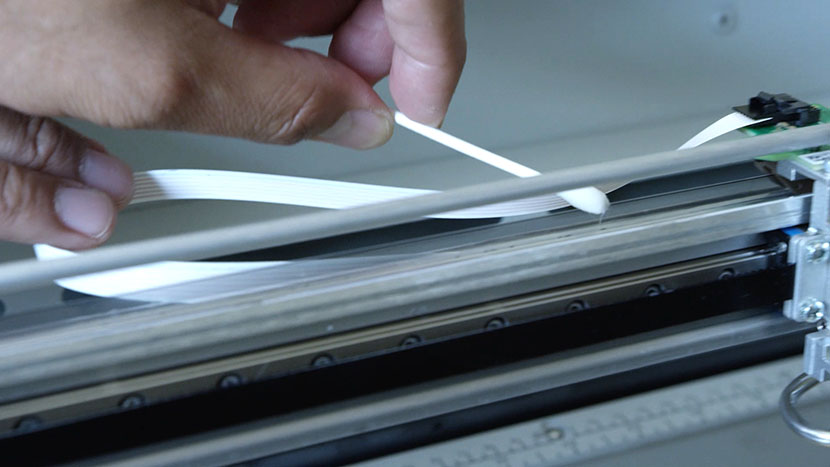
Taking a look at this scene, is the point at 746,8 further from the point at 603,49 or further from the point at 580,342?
the point at 580,342

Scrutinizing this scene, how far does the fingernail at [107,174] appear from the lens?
85cm

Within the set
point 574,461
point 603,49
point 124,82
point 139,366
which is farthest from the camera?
point 603,49

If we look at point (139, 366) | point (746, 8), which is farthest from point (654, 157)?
point (746, 8)

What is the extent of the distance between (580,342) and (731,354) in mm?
269

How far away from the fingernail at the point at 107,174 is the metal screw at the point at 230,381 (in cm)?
24

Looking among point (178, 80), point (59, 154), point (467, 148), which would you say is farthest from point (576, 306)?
point (59, 154)

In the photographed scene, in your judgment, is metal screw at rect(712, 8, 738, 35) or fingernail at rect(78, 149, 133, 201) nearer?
fingernail at rect(78, 149, 133, 201)

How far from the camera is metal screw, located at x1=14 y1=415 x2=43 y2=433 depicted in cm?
72

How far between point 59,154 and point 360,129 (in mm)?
319

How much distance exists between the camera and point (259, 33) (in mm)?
941

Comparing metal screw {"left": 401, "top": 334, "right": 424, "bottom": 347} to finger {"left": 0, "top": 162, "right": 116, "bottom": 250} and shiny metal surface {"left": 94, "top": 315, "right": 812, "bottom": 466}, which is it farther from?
finger {"left": 0, "top": 162, "right": 116, "bottom": 250}

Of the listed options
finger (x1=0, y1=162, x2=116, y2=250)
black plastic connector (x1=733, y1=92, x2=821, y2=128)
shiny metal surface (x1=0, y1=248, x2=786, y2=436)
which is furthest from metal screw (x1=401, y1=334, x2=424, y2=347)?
black plastic connector (x1=733, y1=92, x2=821, y2=128)

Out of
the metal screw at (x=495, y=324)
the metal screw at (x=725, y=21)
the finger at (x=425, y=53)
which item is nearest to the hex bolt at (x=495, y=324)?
the metal screw at (x=495, y=324)

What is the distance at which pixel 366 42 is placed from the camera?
924 millimetres
